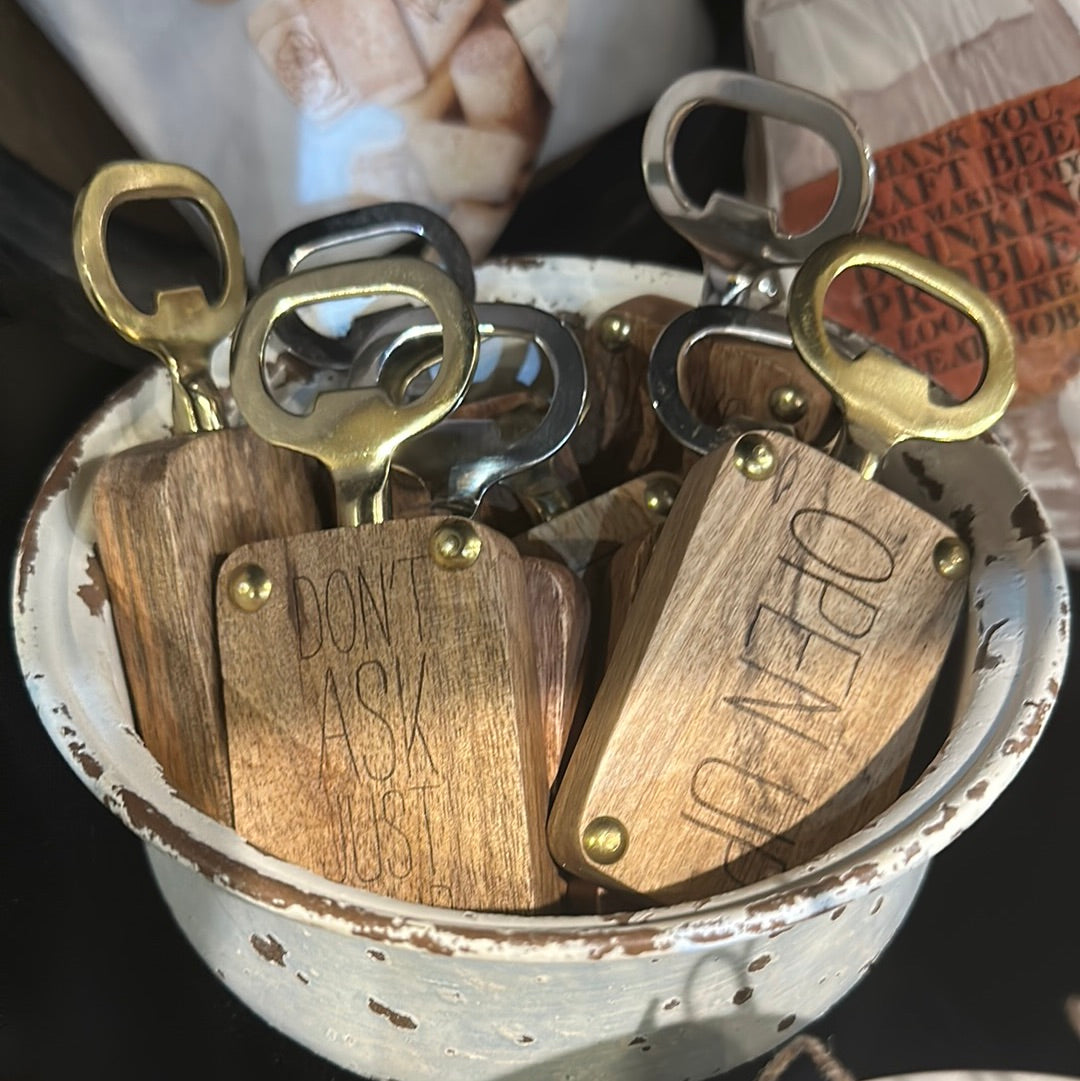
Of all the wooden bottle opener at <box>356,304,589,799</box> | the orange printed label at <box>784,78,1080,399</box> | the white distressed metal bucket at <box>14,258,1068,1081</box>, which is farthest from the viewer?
the orange printed label at <box>784,78,1080,399</box>

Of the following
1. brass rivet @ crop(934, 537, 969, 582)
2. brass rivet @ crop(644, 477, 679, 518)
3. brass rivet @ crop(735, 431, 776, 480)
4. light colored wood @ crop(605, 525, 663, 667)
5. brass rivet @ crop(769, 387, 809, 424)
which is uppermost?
brass rivet @ crop(735, 431, 776, 480)

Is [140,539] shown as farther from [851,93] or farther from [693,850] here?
[851,93]

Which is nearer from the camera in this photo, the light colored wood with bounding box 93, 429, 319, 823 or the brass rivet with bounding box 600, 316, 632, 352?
the light colored wood with bounding box 93, 429, 319, 823

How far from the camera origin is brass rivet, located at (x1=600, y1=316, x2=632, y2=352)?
517mm

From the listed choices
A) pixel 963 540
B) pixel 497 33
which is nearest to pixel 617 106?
pixel 497 33

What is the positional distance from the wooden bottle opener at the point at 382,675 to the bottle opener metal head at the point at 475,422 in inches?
2.4

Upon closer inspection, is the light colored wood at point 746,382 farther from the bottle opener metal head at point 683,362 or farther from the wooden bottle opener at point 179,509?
the wooden bottle opener at point 179,509

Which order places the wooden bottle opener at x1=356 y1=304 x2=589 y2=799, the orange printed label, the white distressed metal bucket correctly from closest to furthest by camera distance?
1. the white distressed metal bucket
2. the wooden bottle opener at x1=356 y1=304 x2=589 y2=799
3. the orange printed label

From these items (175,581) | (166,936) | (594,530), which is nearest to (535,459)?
(594,530)

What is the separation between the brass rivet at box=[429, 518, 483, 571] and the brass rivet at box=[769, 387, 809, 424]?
A: 0.54ft

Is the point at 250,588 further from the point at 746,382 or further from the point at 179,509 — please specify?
the point at 746,382

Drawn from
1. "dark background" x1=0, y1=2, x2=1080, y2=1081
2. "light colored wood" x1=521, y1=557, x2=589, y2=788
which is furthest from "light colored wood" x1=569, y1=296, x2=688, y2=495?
"dark background" x1=0, y1=2, x2=1080, y2=1081

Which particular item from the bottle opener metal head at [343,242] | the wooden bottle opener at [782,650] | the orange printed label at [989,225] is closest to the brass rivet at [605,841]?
the wooden bottle opener at [782,650]

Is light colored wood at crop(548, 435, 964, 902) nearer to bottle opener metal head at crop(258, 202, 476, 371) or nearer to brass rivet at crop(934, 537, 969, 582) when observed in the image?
brass rivet at crop(934, 537, 969, 582)
